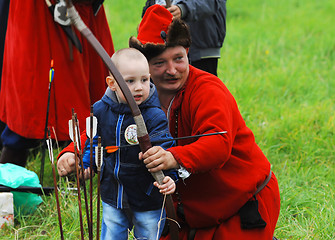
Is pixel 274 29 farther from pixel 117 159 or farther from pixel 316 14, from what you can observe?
pixel 117 159

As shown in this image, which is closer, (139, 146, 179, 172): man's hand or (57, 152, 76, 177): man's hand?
(139, 146, 179, 172): man's hand

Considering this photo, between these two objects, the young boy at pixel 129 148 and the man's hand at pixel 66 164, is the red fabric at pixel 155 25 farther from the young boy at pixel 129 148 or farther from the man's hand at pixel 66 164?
the man's hand at pixel 66 164

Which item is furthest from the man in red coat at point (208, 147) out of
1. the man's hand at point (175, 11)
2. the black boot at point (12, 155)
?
the black boot at point (12, 155)

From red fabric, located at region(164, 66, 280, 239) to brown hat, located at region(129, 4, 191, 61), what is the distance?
184mm

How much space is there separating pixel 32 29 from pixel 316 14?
247 inches

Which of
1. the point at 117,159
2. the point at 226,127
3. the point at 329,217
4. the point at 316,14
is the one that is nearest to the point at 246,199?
the point at 226,127

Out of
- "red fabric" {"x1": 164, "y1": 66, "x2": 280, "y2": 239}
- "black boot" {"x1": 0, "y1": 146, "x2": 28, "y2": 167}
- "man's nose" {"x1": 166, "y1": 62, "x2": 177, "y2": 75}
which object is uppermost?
"man's nose" {"x1": 166, "y1": 62, "x2": 177, "y2": 75}

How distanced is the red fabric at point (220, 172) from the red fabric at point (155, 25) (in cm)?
24

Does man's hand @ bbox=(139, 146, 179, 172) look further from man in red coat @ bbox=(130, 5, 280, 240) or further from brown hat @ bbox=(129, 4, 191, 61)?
brown hat @ bbox=(129, 4, 191, 61)

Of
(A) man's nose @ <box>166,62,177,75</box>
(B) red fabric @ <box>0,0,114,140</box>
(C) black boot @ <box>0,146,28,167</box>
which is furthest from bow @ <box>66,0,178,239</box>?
(C) black boot @ <box>0,146,28,167</box>

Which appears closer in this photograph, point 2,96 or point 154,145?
point 154,145

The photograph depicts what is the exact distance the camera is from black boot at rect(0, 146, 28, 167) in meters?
3.62

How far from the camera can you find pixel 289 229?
120 inches

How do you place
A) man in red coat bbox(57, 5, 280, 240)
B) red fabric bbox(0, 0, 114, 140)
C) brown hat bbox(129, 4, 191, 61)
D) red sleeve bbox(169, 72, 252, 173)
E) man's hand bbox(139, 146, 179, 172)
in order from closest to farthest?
man's hand bbox(139, 146, 179, 172) → red sleeve bbox(169, 72, 252, 173) → man in red coat bbox(57, 5, 280, 240) → brown hat bbox(129, 4, 191, 61) → red fabric bbox(0, 0, 114, 140)
